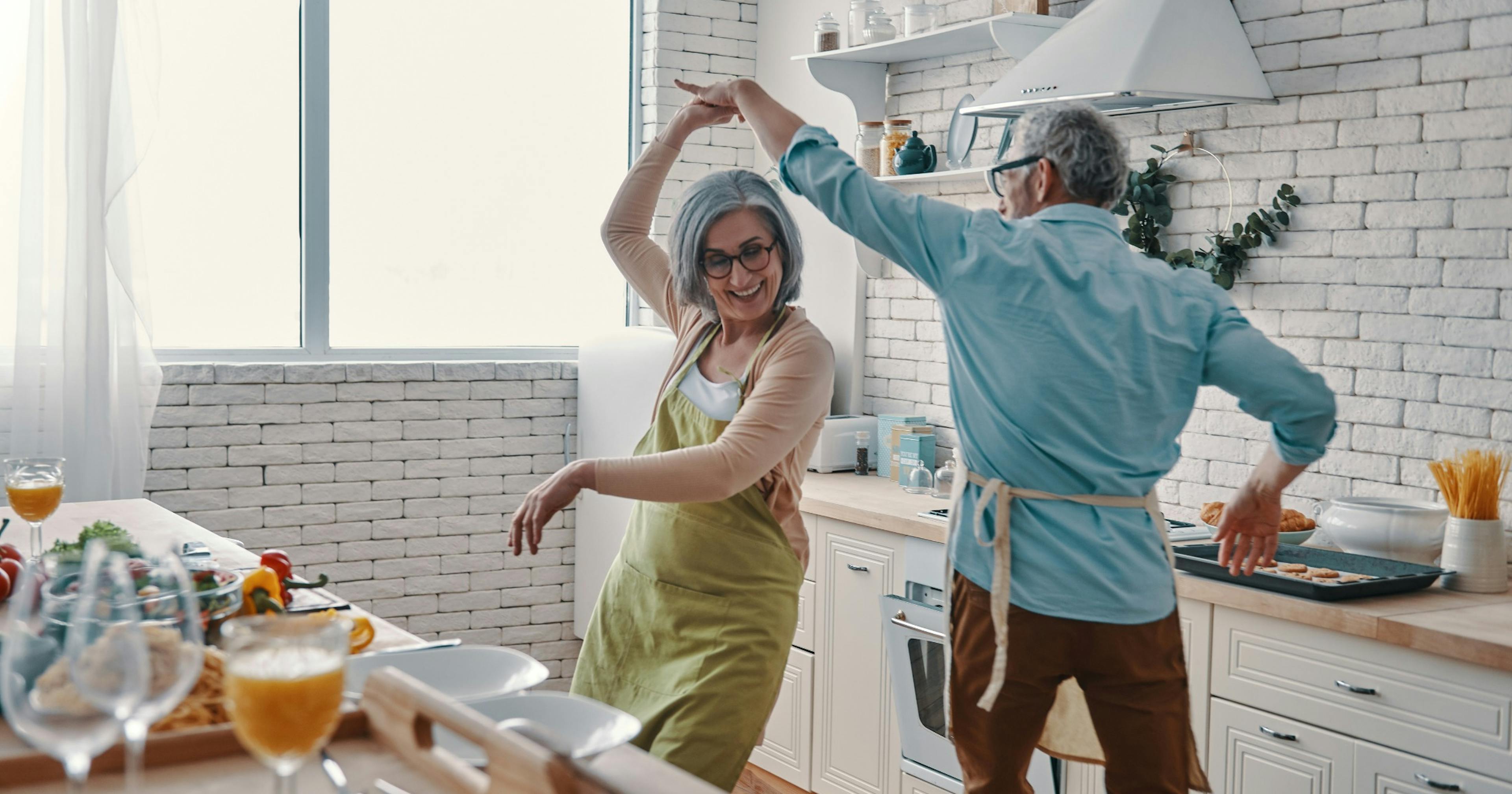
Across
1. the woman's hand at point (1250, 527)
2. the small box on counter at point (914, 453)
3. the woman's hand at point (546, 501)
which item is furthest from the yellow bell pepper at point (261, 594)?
the small box on counter at point (914, 453)

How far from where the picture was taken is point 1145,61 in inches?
119

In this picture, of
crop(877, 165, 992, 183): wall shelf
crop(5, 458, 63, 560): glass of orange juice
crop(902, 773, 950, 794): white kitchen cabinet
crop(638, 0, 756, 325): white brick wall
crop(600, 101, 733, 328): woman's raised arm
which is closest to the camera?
crop(5, 458, 63, 560): glass of orange juice

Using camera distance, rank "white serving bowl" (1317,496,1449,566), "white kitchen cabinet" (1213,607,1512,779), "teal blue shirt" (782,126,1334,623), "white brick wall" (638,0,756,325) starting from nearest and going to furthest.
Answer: "teal blue shirt" (782,126,1334,623), "white kitchen cabinet" (1213,607,1512,779), "white serving bowl" (1317,496,1449,566), "white brick wall" (638,0,756,325)

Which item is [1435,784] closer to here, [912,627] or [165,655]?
[912,627]

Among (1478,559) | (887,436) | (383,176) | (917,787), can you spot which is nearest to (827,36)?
(887,436)

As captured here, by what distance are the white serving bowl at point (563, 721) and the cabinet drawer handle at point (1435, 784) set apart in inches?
66.0

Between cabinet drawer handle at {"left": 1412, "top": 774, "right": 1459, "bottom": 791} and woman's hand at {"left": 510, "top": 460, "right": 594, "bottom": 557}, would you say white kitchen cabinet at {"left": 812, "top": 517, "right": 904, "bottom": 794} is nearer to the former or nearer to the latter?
cabinet drawer handle at {"left": 1412, "top": 774, "right": 1459, "bottom": 791}

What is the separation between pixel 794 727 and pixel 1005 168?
2148 millimetres

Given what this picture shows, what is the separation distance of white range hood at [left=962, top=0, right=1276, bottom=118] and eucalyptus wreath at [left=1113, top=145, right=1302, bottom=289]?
22cm

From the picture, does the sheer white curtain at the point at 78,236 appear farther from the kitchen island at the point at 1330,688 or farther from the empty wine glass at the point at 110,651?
the empty wine glass at the point at 110,651

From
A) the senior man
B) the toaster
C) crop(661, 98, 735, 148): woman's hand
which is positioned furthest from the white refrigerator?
the senior man

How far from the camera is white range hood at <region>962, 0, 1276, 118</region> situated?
10.0 feet

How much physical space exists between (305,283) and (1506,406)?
3.43m

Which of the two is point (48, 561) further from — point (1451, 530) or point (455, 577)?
point (455, 577)
